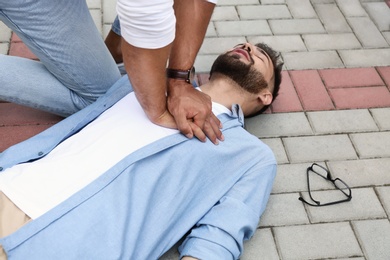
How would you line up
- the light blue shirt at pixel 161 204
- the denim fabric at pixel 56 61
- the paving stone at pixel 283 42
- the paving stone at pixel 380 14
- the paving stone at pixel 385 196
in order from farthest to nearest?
1. the paving stone at pixel 380 14
2. the paving stone at pixel 283 42
3. the paving stone at pixel 385 196
4. the denim fabric at pixel 56 61
5. the light blue shirt at pixel 161 204

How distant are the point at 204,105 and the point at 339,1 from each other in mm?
2179

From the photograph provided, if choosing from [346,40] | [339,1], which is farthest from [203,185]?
[339,1]

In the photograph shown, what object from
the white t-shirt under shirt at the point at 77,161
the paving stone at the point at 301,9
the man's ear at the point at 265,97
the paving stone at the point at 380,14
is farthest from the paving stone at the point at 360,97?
the white t-shirt under shirt at the point at 77,161

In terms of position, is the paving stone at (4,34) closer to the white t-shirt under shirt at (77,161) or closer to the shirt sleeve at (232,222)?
the white t-shirt under shirt at (77,161)

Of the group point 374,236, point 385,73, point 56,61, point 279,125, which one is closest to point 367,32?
point 385,73

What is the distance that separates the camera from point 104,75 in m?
2.61

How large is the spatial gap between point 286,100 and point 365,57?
745 mm

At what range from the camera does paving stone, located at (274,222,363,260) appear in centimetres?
229

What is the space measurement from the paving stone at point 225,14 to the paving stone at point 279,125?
38.6 inches

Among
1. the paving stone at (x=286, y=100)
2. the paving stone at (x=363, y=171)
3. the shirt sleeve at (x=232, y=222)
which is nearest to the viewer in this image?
the shirt sleeve at (x=232, y=222)

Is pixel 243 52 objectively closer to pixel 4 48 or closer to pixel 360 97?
pixel 360 97

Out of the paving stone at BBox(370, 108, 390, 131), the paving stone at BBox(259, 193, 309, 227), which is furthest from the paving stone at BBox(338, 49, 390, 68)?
the paving stone at BBox(259, 193, 309, 227)

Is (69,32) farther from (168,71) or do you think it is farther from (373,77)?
(373,77)

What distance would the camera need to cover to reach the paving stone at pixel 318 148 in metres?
2.72
